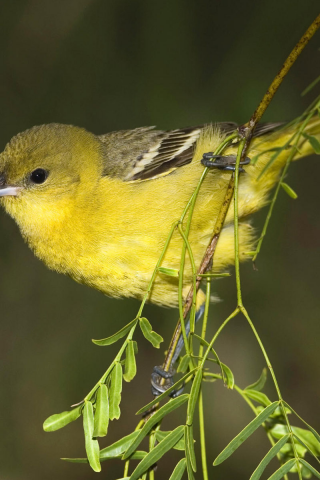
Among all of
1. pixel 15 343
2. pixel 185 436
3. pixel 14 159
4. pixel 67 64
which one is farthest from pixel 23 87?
pixel 185 436

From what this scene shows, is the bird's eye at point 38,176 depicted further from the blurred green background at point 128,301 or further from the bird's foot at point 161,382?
the blurred green background at point 128,301

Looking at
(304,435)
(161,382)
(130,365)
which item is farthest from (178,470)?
(161,382)

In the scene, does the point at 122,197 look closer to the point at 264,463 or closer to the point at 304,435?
the point at 304,435

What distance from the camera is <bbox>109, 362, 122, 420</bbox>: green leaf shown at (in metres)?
1.97

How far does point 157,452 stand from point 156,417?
0.37ft

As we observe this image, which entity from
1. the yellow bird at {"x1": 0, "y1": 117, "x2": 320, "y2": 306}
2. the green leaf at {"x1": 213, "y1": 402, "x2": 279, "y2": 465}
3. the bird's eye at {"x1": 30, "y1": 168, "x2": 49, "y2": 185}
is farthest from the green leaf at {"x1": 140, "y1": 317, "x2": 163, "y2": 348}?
the bird's eye at {"x1": 30, "y1": 168, "x2": 49, "y2": 185}

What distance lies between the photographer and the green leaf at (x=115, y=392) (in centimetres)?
197

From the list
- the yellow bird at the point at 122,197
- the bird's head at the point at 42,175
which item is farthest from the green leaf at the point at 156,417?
the bird's head at the point at 42,175

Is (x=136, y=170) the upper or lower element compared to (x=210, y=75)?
lower

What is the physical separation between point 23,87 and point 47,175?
3.24 meters

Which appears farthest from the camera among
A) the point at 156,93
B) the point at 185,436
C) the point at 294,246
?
the point at 294,246

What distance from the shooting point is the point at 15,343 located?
6.23 meters

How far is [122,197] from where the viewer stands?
324 centimetres

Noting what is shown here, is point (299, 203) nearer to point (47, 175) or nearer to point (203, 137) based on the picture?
point (203, 137)
